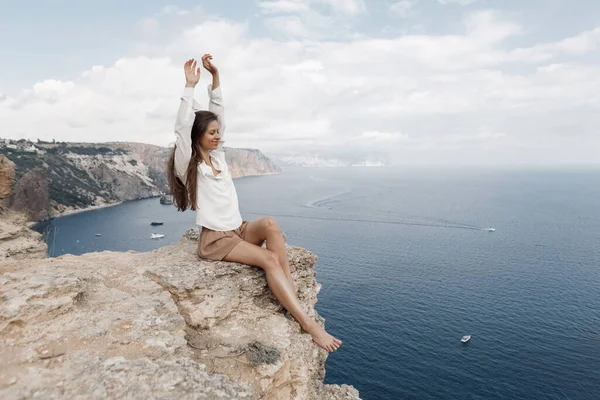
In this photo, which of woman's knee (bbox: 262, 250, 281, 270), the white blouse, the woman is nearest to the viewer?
the white blouse

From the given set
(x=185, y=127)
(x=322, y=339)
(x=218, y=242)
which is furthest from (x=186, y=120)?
(x=322, y=339)

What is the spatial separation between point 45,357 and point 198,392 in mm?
2018

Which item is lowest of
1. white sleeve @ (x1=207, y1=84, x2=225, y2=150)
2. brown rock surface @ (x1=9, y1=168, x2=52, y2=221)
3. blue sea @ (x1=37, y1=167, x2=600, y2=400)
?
blue sea @ (x1=37, y1=167, x2=600, y2=400)

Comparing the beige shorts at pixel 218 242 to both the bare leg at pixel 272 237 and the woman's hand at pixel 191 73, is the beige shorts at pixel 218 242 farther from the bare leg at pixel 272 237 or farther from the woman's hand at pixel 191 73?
the woman's hand at pixel 191 73

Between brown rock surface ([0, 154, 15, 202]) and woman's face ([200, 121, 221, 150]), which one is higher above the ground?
woman's face ([200, 121, 221, 150])

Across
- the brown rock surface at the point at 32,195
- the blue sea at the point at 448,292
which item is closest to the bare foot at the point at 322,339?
the blue sea at the point at 448,292

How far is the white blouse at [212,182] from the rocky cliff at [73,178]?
97416mm

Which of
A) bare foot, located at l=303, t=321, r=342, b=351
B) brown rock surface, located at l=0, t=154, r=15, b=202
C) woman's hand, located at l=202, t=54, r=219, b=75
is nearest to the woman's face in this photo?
woman's hand, located at l=202, t=54, r=219, b=75

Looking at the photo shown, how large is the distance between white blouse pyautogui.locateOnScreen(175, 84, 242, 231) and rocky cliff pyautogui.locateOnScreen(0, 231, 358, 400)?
0.97 meters

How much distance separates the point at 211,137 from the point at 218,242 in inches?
79.5

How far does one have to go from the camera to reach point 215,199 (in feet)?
22.5

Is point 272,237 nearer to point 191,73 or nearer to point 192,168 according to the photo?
point 192,168

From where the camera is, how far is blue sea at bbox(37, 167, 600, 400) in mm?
34969

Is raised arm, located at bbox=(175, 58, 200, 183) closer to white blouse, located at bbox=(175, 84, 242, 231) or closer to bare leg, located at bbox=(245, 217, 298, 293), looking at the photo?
white blouse, located at bbox=(175, 84, 242, 231)
